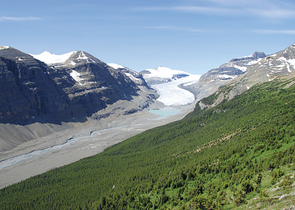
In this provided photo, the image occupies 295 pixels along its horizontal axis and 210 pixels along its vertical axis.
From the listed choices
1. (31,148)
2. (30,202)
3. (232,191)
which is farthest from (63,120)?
(232,191)

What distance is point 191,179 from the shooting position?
40844 millimetres

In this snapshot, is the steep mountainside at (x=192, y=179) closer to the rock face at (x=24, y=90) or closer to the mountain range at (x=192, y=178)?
the mountain range at (x=192, y=178)

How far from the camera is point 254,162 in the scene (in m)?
35.2

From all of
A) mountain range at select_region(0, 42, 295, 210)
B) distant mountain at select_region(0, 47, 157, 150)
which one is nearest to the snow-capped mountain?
mountain range at select_region(0, 42, 295, 210)

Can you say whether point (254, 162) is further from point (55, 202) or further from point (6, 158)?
point (6, 158)

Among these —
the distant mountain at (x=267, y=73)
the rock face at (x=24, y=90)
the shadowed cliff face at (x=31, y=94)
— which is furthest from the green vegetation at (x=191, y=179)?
the shadowed cliff face at (x=31, y=94)

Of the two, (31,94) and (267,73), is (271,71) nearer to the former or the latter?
(267,73)

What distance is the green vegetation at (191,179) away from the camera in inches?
1042

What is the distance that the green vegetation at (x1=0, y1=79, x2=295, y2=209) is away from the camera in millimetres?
26459

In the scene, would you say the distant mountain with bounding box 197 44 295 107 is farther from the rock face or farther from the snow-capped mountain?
the rock face

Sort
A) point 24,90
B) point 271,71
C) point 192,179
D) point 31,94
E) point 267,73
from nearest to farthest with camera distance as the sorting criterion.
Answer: point 192,179 < point 267,73 < point 271,71 < point 24,90 < point 31,94

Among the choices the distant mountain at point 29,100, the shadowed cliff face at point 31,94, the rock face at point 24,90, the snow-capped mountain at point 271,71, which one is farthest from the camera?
the shadowed cliff face at point 31,94

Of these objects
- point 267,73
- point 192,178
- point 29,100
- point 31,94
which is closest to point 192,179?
point 192,178

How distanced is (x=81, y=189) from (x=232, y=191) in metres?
44.3
